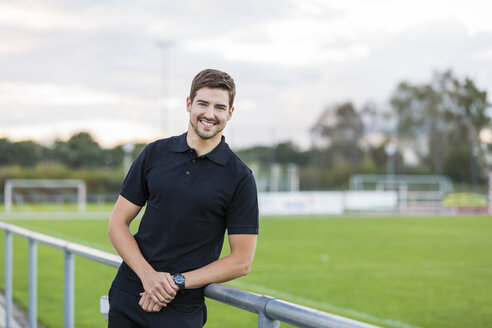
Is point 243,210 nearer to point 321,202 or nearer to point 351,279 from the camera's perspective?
point 351,279

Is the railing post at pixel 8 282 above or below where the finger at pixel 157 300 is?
below

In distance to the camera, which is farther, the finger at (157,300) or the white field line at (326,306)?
the white field line at (326,306)

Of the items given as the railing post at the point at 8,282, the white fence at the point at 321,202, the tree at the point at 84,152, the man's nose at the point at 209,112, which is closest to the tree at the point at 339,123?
the white fence at the point at 321,202

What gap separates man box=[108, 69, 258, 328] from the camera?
99.0 inches

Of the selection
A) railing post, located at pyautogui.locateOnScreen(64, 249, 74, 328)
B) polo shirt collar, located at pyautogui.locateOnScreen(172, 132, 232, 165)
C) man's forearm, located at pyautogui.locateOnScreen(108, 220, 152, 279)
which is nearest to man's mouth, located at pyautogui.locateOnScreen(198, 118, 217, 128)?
polo shirt collar, located at pyautogui.locateOnScreen(172, 132, 232, 165)

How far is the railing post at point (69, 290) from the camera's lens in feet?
12.7

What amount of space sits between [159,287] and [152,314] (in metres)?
0.16

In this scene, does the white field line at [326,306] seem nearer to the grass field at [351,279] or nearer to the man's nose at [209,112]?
the grass field at [351,279]

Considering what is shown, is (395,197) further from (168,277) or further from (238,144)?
(168,277)

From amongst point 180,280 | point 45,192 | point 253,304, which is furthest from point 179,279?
point 45,192

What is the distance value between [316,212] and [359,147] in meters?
17.6

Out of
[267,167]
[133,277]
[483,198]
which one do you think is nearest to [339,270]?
[133,277]

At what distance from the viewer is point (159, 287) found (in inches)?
98.0

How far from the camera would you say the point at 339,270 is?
11344 mm
